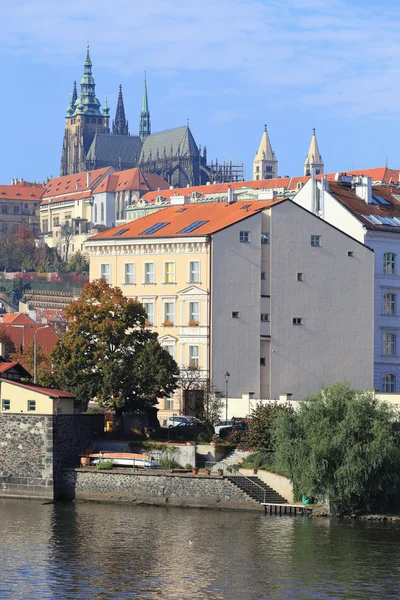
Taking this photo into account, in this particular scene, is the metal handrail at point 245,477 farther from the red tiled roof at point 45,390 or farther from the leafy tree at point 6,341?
the leafy tree at point 6,341

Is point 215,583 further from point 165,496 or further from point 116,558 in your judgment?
point 165,496

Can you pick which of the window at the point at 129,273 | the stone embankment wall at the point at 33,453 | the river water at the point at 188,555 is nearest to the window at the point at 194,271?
the window at the point at 129,273

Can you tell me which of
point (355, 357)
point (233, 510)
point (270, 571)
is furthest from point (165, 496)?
Result: point (355, 357)

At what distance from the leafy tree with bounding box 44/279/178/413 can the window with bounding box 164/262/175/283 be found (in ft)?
28.3

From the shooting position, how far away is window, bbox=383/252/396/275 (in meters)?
97.0

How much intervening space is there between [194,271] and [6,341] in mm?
57695

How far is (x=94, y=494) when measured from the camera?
242 ft

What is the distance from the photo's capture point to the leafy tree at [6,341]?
138 m

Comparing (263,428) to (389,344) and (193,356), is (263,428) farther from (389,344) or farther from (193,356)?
(389,344)

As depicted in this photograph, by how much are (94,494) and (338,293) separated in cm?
2569

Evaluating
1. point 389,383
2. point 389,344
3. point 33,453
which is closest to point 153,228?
point 389,344

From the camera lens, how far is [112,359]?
80.4 meters

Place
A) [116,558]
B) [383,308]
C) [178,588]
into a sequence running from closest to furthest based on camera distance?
[178,588] → [116,558] → [383,308]

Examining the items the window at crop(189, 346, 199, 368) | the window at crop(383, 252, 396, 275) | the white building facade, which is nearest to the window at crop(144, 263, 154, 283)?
the window at crop(189, 346, 199, 368)
